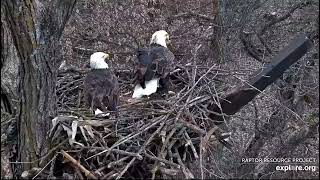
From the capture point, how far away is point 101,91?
15.9 feet

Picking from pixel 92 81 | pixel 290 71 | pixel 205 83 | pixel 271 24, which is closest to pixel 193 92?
pixel 205 83

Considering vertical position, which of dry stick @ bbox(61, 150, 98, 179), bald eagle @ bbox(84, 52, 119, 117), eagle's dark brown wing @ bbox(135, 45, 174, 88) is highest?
eagle's dark brown wing @ bbox(135, 45, 174, 88)

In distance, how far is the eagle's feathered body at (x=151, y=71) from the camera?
5.26 m

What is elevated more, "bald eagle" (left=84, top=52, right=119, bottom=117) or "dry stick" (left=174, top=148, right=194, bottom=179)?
"bald eagle" (left=84, top=52, right=119, bottom=117)

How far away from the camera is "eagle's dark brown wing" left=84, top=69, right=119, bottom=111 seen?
478 cm

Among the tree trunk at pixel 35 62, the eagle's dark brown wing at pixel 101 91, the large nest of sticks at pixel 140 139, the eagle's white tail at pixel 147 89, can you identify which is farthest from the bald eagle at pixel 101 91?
the tree trunk at pixel 35 62

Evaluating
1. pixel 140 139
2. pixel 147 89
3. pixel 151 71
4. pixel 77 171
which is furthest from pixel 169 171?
pixel 151 71

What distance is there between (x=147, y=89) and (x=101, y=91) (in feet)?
1.90

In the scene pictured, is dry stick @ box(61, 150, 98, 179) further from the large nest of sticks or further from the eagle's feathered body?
the eagle's feathered body

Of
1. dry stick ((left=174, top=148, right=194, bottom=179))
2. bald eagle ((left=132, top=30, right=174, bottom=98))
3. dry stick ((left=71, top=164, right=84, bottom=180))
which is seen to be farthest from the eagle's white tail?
dry stick ((left=71, top=164, right=84, bottom=180))

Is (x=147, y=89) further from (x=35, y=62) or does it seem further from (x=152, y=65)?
(x=35, y=62)

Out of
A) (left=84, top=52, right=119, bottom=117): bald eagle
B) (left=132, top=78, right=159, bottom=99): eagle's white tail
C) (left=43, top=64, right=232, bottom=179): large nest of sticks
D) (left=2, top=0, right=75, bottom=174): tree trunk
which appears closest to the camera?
(left=2, top=0, right=75, bottom=174): tree trunk

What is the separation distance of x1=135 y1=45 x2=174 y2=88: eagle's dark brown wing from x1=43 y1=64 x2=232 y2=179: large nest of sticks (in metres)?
0.59

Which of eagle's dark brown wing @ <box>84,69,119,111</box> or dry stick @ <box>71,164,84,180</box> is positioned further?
eagle's dark brown wing @ <box>84,69,119,111</box>
